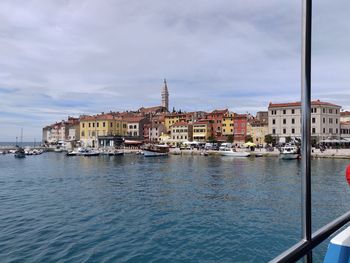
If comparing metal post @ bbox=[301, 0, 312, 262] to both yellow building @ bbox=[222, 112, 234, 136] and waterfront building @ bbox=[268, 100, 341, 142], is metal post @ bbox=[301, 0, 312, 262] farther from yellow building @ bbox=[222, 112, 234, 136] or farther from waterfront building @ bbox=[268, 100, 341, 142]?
yellow building @ bbox=[222, 112, 234, 136]

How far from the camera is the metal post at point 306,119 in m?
1.70

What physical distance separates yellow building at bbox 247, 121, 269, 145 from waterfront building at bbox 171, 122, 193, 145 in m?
16.0

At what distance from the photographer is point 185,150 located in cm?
7275

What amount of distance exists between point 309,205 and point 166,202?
54.0ft

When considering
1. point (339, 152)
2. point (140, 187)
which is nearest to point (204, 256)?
point (140, 187)

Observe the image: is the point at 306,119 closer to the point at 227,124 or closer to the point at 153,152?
the point at 153,152

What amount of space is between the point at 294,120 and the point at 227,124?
756 inches

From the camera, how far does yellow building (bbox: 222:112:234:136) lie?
264 ft

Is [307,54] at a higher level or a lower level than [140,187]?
higher

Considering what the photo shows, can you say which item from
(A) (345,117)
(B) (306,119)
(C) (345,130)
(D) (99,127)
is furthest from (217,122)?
(B) (306,119)

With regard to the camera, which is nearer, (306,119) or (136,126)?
(306,119)

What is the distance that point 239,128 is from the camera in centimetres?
7881

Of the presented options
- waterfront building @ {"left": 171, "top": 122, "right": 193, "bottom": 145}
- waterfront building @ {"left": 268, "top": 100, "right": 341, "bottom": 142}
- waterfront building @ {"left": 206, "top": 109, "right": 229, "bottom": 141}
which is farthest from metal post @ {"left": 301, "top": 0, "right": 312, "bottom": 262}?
waterfront building @ {"left": 171, "top": 122, "right": 193, "bottom": 145}

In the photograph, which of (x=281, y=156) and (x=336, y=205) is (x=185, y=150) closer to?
(x=281, y=156)
